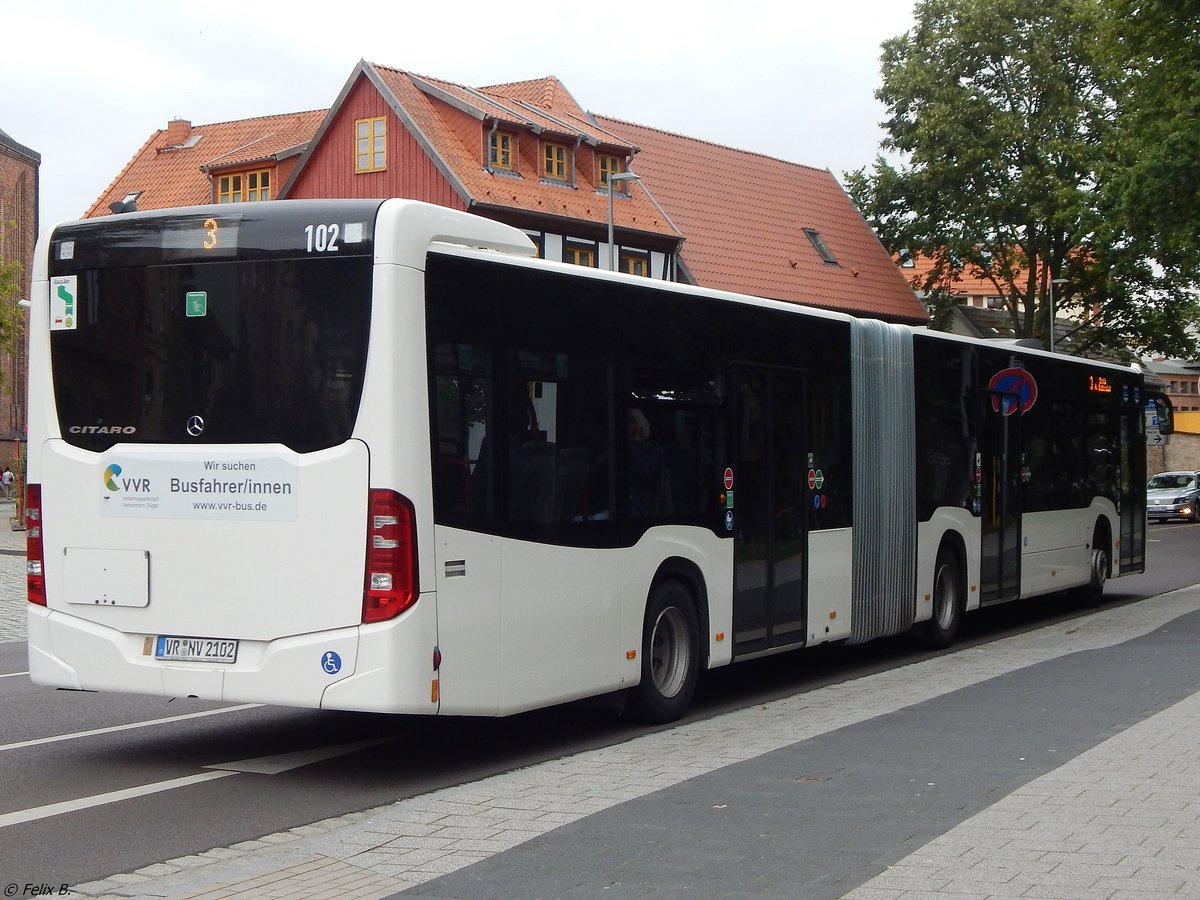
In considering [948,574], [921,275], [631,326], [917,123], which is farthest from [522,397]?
[921,275]

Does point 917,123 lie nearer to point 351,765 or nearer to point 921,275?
point 921,275

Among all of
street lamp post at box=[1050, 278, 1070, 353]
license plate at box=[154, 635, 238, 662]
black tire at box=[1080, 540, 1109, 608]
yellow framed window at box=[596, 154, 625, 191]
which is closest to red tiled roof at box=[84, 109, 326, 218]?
yellow framed window at box=[596, 154, 625, 191]

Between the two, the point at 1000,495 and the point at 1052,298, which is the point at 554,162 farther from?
the point at 1000,495

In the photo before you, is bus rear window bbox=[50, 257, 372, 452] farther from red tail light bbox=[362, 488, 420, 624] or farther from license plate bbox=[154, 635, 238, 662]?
license plate bbox=[154, 635, 238, 662]

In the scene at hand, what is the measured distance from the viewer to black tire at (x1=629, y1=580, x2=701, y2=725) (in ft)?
33.4

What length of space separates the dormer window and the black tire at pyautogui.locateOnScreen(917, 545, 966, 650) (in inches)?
1463

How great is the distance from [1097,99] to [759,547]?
147 ft

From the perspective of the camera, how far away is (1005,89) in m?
52.9

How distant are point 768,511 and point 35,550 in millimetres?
5197

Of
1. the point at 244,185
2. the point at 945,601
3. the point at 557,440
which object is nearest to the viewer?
the point at 557,440

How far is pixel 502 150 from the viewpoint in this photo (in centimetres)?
4459

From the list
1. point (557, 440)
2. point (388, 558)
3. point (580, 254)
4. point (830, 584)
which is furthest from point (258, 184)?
point (388, 558)

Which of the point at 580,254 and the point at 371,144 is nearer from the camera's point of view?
the point at 371,144

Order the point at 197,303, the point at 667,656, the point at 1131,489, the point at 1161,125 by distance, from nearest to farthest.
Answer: the point at 197,303
the point at 667,656
the point at 1131,489
the point at 1161,125
